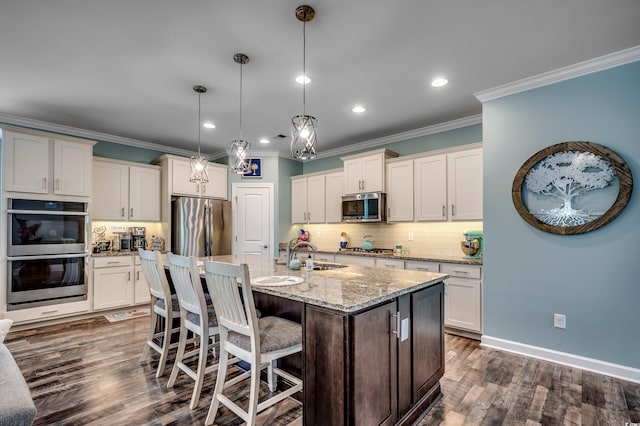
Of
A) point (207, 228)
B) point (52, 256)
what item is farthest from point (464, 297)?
point (52, 256)

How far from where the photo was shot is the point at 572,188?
2826 mm

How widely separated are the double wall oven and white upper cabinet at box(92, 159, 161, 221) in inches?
15.7

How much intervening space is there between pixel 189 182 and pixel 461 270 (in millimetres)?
4308

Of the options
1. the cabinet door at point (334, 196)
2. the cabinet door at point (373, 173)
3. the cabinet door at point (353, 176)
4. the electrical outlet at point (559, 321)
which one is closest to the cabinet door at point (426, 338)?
the electrical outlet at point (559, 321)

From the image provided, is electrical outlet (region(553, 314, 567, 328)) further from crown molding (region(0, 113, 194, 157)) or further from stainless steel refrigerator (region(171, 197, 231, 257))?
crown molding (region(0, 113, 194, 157))

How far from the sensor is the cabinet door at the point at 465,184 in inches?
149

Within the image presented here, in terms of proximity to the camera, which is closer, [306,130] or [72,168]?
[306,130]

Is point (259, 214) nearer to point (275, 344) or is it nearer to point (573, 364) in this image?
point (275, 344)

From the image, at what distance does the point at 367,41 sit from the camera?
245cm

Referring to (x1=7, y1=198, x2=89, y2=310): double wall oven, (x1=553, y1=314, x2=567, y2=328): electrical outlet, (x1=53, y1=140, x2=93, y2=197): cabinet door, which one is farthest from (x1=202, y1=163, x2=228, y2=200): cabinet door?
(x1=553, y1=314, x2=567, y2=328): electrical outlet

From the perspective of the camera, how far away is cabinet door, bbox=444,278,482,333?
348 centimetres

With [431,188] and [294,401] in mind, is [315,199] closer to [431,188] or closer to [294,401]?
[431,188]

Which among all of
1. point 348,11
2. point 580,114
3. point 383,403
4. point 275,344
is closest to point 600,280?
point 580,114

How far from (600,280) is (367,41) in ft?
9.11
